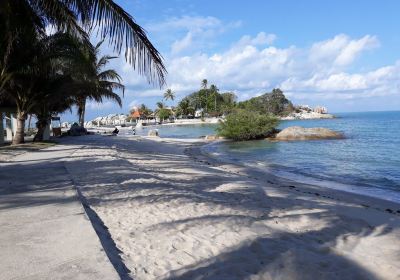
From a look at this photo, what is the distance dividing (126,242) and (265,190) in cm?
679

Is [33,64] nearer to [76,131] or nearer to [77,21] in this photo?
[77,21]

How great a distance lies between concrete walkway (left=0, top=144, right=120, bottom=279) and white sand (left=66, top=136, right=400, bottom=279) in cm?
38

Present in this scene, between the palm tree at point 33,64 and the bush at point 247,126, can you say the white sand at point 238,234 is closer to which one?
the palm tree at point 33,64

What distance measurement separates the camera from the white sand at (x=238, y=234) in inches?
187

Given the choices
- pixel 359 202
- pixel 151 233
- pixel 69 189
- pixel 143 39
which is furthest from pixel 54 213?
pixel 359 202

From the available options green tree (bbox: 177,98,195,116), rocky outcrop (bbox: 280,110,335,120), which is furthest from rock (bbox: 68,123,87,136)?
rocky outcrop (bbox: 280,110,335,120)

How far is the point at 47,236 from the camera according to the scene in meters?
5.29

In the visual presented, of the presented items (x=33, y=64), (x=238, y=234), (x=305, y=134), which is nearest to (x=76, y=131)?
(x=33, y=64)

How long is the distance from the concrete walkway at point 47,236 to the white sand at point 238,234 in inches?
15.1

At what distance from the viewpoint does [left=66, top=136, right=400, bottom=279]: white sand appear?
4.75 metres

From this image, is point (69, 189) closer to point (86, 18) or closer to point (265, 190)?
point (86, 18)

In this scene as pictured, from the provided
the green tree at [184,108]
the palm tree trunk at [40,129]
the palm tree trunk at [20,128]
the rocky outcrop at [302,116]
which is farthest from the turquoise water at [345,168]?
the rocky outcrop at [302,116]

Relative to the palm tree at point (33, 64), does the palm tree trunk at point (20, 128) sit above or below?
below

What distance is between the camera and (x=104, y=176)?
11266mm
